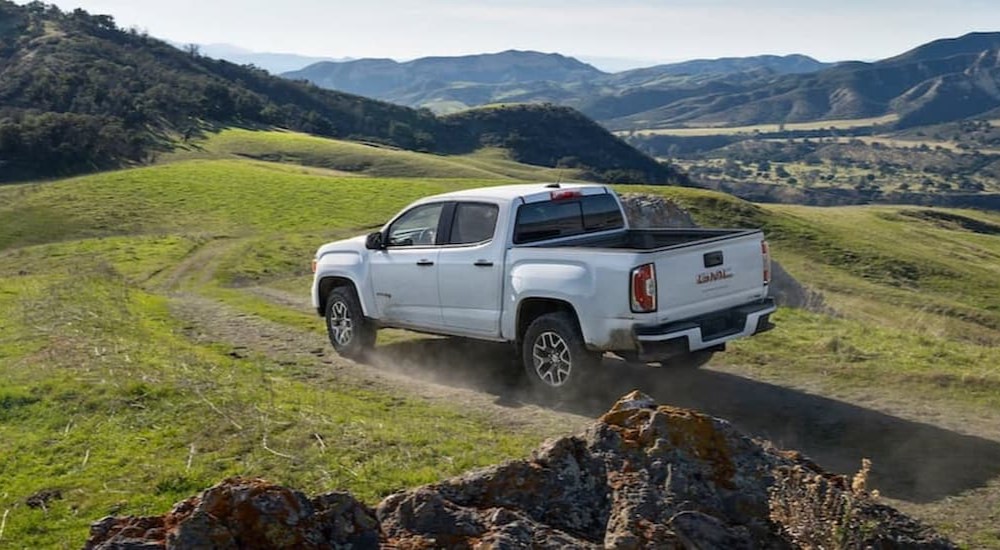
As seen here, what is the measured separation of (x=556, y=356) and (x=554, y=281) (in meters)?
0.85

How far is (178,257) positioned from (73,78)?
7092 cm

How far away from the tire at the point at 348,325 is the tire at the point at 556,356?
11.0ft

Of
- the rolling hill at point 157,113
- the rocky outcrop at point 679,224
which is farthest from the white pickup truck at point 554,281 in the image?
the rolling hill at point 157,113

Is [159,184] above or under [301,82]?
under

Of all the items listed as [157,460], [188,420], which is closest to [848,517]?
[157,460]

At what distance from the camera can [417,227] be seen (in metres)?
12.1

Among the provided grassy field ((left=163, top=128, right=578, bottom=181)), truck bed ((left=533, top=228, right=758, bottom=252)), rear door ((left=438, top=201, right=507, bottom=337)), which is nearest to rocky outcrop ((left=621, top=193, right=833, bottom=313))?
truck bed ((left=533, top=228, right=758, bottom=252))

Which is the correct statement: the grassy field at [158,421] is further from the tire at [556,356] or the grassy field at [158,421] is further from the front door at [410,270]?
the front door at [410,270]

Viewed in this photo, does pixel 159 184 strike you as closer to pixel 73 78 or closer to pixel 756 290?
pixel 756 290

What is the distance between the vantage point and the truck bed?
1097 centimetres

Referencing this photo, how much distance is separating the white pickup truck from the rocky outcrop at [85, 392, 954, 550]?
4.28 m

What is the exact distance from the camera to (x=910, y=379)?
10797 millimetres

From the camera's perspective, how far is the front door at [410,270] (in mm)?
11797

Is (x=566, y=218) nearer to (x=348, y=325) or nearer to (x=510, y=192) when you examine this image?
(x=510, y=192)
